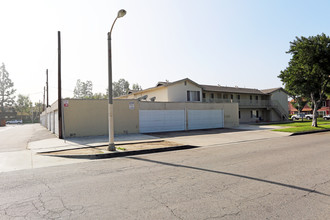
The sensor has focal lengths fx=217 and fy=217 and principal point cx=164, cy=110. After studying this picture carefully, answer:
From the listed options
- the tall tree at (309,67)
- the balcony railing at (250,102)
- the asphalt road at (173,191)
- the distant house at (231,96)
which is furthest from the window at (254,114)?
the asphalt road at (173,191)

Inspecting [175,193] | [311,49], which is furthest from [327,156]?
[311,49]

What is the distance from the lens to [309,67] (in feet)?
75.0

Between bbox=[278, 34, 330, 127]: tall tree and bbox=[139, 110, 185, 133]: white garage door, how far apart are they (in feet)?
42.9

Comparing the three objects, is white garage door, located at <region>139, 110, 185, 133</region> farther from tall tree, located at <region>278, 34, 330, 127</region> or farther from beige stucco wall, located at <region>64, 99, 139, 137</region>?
tall tree, located at <region>278, 34, 330, 127</region>

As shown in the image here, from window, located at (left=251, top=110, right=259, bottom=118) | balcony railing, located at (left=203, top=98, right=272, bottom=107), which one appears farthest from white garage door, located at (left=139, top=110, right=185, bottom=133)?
window, located at (left=251, top=110, right=259, bottom=118)

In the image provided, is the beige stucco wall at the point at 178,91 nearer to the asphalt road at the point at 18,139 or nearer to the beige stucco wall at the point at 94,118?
the beige stucco wall at the point at 94,118

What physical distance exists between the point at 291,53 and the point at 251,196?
2549 centimetres

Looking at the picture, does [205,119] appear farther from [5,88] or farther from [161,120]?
[5,88]

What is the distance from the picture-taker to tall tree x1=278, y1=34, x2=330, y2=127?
22.2 metres

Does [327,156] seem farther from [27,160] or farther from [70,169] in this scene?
[27,160]

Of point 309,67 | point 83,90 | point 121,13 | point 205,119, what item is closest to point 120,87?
point 83,90

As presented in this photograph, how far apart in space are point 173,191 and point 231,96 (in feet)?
118

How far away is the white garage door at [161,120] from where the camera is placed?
64.8 feet

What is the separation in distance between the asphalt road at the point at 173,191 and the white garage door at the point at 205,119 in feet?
51.0
